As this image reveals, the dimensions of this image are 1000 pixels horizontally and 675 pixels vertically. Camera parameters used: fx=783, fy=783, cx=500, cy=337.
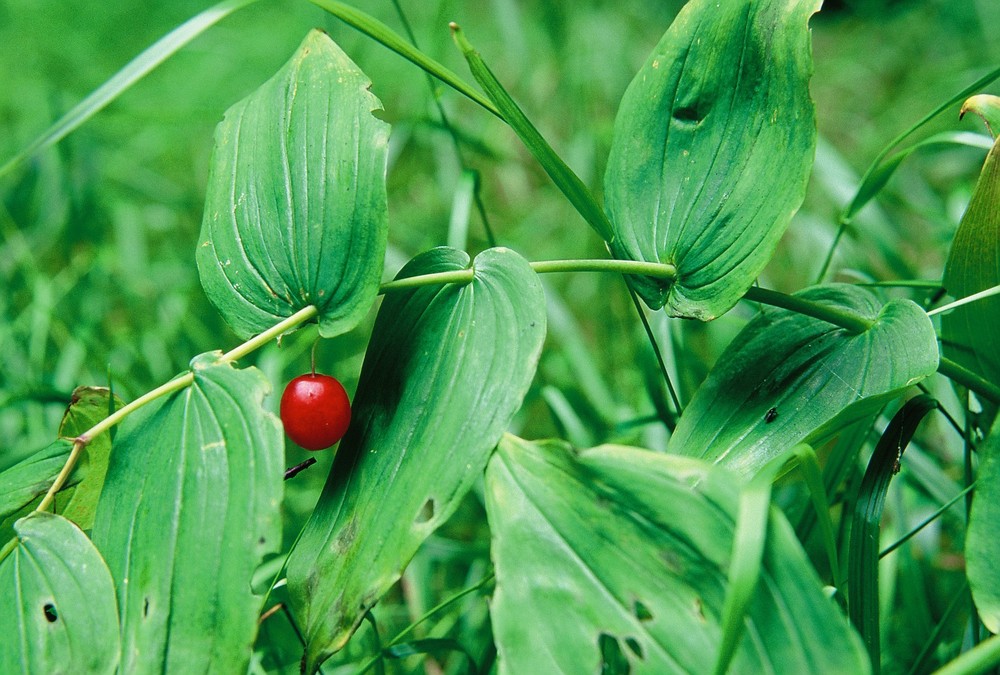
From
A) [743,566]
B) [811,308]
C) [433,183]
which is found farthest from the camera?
[433,183]

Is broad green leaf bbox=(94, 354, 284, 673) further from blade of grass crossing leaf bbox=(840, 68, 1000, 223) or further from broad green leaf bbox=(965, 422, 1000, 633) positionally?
blade of grass crossing leaf bbox=(840, 68, 1000, 223)

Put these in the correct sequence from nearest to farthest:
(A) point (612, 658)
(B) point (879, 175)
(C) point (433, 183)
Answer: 1. (A) point (612, 658)
2. (B) point (879, 175)
3. (C) point (433, 183)

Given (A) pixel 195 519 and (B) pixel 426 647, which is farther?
(B) pixel 426 647

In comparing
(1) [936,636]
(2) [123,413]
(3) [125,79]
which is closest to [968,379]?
(1) [936,636]

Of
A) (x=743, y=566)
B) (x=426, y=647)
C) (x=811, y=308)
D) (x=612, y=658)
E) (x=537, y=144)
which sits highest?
(x=537, y=144)

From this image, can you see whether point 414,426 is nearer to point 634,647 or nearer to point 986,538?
point 634,647

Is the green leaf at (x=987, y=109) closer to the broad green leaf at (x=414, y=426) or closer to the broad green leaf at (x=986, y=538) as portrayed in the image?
the broad green leaf at (x=986, y=538)

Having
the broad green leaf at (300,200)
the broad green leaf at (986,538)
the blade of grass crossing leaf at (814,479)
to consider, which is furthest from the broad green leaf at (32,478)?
the broad green leaf at (986,538)

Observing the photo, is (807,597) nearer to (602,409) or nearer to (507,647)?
(507,647)

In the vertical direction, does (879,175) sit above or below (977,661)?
above
